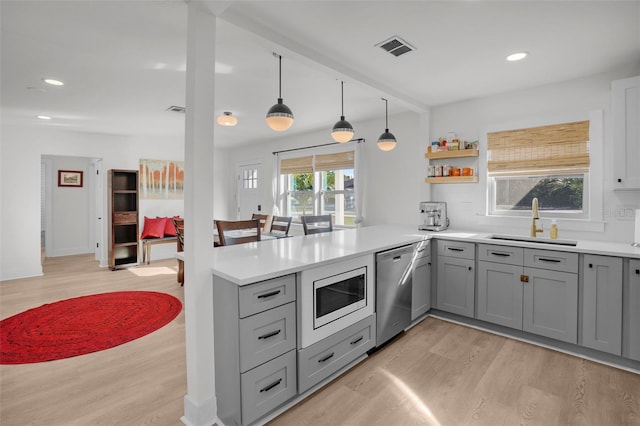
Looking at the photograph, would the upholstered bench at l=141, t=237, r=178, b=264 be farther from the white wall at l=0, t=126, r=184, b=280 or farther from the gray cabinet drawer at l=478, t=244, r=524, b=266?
the gray cabinet drawer at l=478, t=244, r=524, b=266

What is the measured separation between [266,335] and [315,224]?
2207 mm

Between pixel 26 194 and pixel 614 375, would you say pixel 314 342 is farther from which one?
pixel 26 194

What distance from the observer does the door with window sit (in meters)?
6.74

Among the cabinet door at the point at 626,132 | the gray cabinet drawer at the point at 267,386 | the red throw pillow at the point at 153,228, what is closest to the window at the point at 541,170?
the cabinet door at the point at 626,132

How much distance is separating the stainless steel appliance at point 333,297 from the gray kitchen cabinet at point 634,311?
1.88m

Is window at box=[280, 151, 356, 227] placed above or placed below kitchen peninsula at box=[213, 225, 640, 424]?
above

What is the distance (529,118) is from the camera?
10.8ft

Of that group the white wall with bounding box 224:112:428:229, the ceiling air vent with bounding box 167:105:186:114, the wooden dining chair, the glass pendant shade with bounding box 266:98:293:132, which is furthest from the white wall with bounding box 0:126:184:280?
the glass pendant shade with bounding box 266:98:293:132

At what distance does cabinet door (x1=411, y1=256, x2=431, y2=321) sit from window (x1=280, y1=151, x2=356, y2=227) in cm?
191

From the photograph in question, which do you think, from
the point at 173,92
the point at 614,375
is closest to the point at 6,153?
the point at 173,92

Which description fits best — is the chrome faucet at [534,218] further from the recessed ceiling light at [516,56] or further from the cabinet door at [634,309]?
the recessed ceiling light at [516,56]

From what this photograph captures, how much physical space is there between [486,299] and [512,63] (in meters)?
2.14

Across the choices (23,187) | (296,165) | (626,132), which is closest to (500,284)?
(626,132)

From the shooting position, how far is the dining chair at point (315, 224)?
367cm
